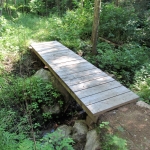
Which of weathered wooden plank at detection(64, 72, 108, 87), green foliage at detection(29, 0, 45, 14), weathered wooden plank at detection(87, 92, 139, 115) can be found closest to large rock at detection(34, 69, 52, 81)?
weathered wooden plank at detection(64, 72, 108, 87)

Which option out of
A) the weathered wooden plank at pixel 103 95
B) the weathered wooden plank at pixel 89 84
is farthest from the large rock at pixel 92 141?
the weathered wooden plank at pixel 89 84

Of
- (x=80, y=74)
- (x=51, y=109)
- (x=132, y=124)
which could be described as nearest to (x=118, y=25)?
(x=80, y=74)

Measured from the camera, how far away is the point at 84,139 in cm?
307

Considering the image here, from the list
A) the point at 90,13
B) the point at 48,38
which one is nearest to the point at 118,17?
the point at 90,13

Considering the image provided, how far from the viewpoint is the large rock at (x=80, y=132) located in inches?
121

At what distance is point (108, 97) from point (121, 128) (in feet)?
2.14

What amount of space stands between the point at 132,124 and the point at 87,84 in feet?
3.85

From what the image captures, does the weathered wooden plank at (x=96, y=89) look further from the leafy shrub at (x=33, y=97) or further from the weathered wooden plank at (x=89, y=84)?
the leafy shrub at (x=33, y=97)

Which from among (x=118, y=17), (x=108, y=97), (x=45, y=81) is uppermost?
(x=118, y=17)

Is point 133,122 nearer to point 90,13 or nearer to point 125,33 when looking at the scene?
point 125,33

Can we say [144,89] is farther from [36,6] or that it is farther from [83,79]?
[36,6]

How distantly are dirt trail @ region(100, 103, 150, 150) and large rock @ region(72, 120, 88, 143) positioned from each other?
1.62 ft

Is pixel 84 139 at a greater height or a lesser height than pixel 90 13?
lesser

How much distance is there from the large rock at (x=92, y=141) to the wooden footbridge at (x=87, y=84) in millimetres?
232
